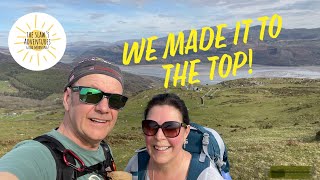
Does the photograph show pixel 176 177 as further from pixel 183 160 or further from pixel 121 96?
pixel 121 96

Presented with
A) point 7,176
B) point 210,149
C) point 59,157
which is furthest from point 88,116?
A: point 210,149

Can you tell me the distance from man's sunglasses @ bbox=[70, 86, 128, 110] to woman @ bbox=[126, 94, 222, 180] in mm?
908

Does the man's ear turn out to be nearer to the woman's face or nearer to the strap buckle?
the strap buckle

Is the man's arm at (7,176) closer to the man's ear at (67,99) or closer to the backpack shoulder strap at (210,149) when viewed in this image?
the man's ear at (67,99)

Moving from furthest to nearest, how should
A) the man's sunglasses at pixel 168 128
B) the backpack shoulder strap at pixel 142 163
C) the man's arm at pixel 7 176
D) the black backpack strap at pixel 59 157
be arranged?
the backpack shoulder strap at pixel 142 163
the man's sunglasses at pixel 168 128
the black backpack strap at pixel 59 157
the man's arm at pixel 7 176

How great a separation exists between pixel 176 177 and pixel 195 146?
24.2 inches

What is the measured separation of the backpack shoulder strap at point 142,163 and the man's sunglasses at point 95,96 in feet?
4.77

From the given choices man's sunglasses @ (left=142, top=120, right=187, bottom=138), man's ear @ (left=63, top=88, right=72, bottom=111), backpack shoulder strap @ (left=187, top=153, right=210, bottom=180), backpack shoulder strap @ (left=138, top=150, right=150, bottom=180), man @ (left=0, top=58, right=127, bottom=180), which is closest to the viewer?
man @ (left=0, top=58, right=127, bottom=180)

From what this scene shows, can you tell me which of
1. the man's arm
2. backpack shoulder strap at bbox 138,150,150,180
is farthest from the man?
backpack shoulder strap at bbox 138,150,150,180

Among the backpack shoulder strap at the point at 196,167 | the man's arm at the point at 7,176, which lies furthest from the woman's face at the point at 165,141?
the man's arm at the point at 7,176

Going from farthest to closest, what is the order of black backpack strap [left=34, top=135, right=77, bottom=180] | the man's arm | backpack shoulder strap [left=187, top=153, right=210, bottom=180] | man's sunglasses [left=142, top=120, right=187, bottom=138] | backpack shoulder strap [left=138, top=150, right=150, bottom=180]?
backpack shoulder strap [left=138, top=150, right=150, bottom=180], man's sunglasses [left=142, top=120, right=187, bottom=138], backpack shoulder strap [left=187, top=153, right=210, bottom=180], black backpack strap [left=34, top=135, right=77, bottom=180], the man's arm

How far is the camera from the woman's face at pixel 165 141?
511 centimetres

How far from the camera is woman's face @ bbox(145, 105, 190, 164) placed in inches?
201

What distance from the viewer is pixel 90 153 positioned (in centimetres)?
419
